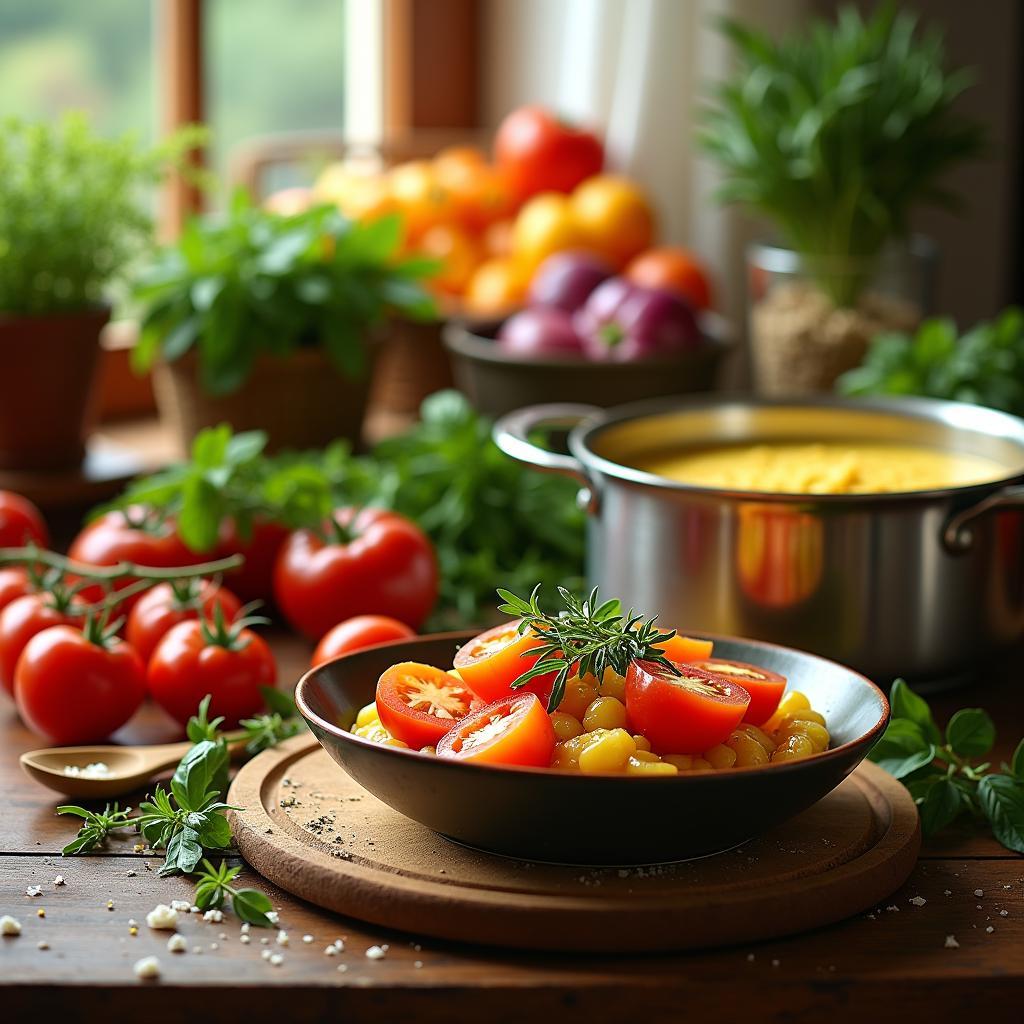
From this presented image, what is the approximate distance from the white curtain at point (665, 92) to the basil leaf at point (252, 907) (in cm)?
176

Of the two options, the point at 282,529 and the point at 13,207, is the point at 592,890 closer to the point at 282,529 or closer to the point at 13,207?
the point at 282,529

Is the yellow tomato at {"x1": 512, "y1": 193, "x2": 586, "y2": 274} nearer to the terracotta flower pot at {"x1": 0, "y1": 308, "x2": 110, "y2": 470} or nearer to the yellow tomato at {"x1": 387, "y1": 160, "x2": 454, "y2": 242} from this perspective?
the yellow tomato at {"x1": 387, "y1": 160, "x2": 454, "y2": 242}

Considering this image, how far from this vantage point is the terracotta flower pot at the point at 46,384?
183cm

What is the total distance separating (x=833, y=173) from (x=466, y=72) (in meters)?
0.97

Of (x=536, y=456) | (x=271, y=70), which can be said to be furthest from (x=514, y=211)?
(x=536, y=456)

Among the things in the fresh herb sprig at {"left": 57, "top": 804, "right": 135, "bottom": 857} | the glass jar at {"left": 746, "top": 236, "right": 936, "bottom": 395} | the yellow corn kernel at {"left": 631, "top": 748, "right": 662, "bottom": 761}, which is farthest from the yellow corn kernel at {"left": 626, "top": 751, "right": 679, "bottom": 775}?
the glass jar at {"left": 746, "top": 236, "right": 936, "bottom": 395}

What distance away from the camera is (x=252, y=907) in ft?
3.08

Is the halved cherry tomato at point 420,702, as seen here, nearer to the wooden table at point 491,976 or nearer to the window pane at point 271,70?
the wooden table at point 491,976

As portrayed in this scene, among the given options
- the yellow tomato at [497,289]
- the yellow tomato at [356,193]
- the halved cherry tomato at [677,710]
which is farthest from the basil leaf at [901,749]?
the yellow tomato at [356,193]

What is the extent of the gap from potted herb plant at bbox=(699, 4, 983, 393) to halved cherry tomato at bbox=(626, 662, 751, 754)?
4.15 ft

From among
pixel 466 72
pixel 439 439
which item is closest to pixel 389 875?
pixel 439 439

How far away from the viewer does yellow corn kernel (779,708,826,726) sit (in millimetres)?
1004

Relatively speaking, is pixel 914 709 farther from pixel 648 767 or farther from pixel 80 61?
pixel 80 61

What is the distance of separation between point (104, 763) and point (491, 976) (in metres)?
0.42
